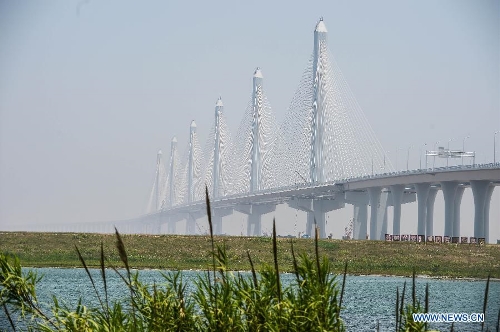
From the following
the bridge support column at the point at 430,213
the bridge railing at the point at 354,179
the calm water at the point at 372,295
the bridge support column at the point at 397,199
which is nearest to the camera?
the calm water at the point at 372,295

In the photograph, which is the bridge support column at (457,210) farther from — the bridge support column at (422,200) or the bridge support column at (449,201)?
the bridge support column at (422,200)

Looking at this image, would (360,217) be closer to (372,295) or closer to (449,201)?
(449,201)

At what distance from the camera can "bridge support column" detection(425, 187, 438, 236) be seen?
109 metres

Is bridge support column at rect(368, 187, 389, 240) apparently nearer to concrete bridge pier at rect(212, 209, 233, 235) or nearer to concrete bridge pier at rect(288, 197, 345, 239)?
concrete bridge pier at rect(288, 197, 345, 239)

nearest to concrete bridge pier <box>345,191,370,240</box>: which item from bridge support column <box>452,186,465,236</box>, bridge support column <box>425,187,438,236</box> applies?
bridge support column <box>425,187,438,236</box>

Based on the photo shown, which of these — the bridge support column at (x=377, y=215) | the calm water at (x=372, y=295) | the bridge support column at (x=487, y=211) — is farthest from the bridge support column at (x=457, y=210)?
the calm water at (x=372, y=295)

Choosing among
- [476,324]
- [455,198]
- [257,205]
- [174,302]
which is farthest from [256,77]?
[174,302]

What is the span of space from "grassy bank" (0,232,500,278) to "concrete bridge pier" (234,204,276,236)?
194 ft

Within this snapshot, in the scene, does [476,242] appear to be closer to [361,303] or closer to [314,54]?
[314,54]

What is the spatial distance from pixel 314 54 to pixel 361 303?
2633 inches

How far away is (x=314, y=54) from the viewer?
112m

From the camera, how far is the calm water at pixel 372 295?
39.6 meters

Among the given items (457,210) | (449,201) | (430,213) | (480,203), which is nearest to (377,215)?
(430,213)

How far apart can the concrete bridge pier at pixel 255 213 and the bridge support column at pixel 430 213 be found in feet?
110
